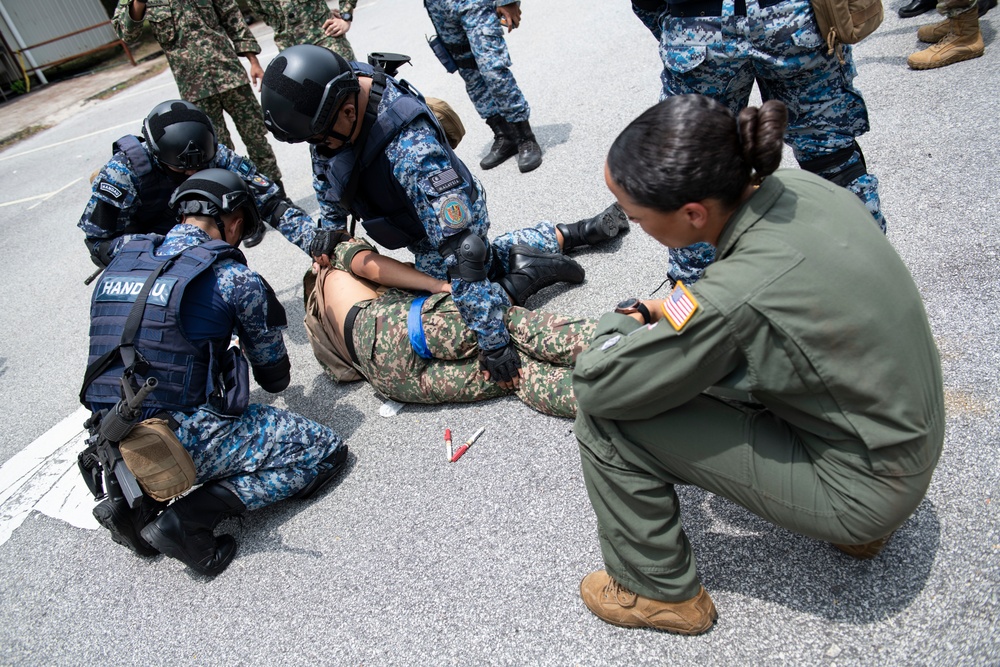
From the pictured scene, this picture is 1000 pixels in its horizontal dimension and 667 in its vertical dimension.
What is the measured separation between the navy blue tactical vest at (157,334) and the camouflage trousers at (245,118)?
113 inches

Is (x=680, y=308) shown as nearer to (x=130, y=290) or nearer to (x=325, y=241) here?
(x=130, y=290)

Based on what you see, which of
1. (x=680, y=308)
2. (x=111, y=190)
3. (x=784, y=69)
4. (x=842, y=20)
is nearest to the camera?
(x=680, y=308)

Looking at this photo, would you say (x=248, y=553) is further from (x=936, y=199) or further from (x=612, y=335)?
(x=936, y=199)

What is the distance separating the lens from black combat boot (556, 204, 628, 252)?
3.55 m

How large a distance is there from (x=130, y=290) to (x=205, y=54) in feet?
10.4

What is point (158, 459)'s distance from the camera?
2309 millimetres

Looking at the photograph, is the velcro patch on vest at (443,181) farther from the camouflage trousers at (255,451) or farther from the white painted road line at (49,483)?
the white painted road line at (49,483)

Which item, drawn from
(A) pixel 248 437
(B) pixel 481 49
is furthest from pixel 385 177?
(B) pixel 481 49

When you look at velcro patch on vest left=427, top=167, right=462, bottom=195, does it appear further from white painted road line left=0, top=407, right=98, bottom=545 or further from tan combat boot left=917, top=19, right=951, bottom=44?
tan combat boot left=917, top=19, right=951, bottom=44

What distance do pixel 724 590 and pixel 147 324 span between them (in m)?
2.07

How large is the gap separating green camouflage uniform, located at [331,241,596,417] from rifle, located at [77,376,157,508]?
3.07ft

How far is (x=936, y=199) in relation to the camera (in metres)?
3.19

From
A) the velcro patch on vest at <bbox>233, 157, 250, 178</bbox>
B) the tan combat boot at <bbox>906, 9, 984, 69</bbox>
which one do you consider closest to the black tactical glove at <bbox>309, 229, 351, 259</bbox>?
the velcro patch on vest at <bbox>233, 157, 250, 178</bbox>

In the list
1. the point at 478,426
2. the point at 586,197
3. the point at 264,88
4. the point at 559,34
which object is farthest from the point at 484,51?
the point at 559,34
